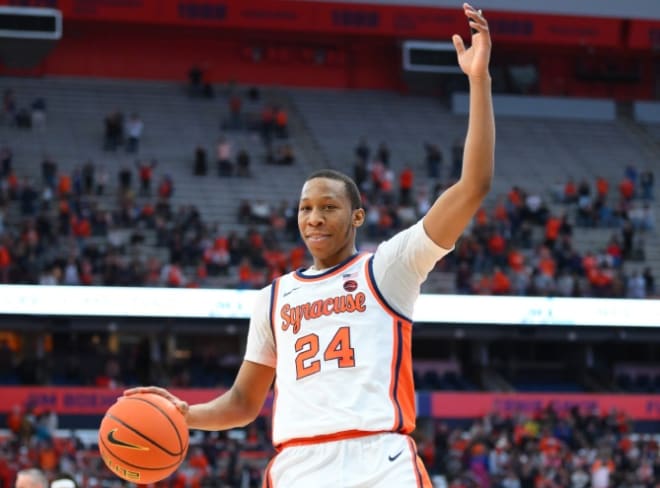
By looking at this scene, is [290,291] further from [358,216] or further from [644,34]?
[644,34]

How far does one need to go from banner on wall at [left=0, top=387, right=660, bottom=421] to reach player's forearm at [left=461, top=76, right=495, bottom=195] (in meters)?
20.5

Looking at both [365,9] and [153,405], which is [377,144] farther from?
[153,405]

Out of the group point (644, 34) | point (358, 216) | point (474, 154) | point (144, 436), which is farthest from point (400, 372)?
point (644, 34)

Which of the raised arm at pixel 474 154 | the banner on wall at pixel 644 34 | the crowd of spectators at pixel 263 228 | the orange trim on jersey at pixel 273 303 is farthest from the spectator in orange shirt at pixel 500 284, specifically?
Answer: the raised arm at pixel 474 154

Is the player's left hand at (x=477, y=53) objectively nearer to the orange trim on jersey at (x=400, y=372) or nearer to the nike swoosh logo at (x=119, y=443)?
the orange trim on jersey at (x=400, y=372)

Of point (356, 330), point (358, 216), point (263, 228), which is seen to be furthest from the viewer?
point (263, 228)

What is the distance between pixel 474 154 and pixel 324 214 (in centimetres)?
67

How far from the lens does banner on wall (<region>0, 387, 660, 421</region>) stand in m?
24.7

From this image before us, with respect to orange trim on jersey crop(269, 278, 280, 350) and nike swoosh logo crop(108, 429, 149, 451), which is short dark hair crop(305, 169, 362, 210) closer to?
→ orange trim on jersey crop(269, 278, 280, 350)

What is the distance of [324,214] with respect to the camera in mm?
4703

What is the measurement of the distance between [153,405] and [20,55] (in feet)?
102

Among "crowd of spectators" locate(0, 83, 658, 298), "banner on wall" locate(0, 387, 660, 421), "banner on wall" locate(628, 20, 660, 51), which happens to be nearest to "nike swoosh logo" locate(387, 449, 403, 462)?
"banner on wall" locate(0, 387, 660, 421)

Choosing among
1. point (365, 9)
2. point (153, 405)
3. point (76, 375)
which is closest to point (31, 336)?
point (76, 375)

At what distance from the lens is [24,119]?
3170 cm
